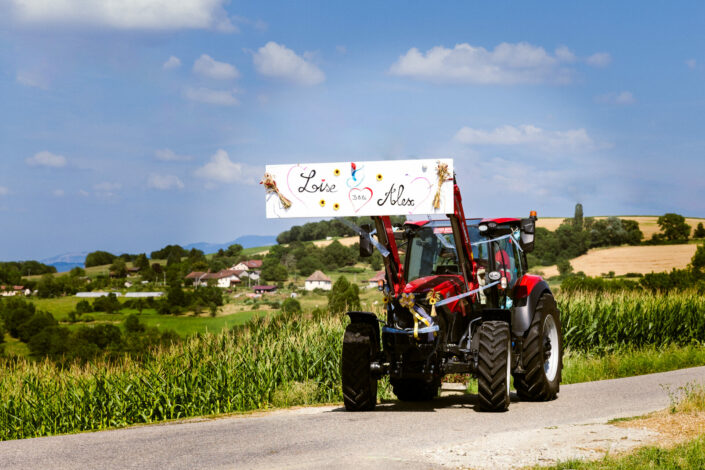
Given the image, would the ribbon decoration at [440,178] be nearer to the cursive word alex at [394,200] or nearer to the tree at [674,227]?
the cursive word alex at [394,200]

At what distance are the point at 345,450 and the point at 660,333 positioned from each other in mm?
18884

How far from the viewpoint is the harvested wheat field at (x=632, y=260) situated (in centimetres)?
7288

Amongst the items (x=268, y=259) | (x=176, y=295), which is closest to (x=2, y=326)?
(x=176, y=295)

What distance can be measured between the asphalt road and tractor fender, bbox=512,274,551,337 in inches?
46.8

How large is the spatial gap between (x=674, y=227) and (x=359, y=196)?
98.2 metres

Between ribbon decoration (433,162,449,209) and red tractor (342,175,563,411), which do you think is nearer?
ribbon decoration (433,162,449,209)

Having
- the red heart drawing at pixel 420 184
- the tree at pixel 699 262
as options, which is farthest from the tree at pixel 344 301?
the tree at pixel 699 262

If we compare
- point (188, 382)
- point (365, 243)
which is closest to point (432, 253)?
point (365, 243)

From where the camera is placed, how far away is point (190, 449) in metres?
9.09

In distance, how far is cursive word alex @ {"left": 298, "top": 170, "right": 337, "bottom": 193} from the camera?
10.9 m

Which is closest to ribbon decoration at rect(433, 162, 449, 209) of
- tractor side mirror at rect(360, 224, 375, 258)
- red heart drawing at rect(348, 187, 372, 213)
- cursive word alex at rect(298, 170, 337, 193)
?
red heart drawing at rect(348, 187, 372, 213)

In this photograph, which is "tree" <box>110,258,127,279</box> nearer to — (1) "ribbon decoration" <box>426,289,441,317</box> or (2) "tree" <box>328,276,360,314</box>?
(2) "tree" <box>328,276,360,314</box>

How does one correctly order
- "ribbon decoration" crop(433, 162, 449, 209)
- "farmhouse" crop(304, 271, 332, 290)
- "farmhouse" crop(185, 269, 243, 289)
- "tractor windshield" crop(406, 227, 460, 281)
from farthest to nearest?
"farmhouse" crop(185, 269, 243, 289) < "farmhouse" crop(304, 271, 332, 290) < "tractor windshield" crop(406, 227, 460, 281) < "ribbon decoration" crop(433, 162, 449, 209)

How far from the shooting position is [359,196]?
35.4ft
